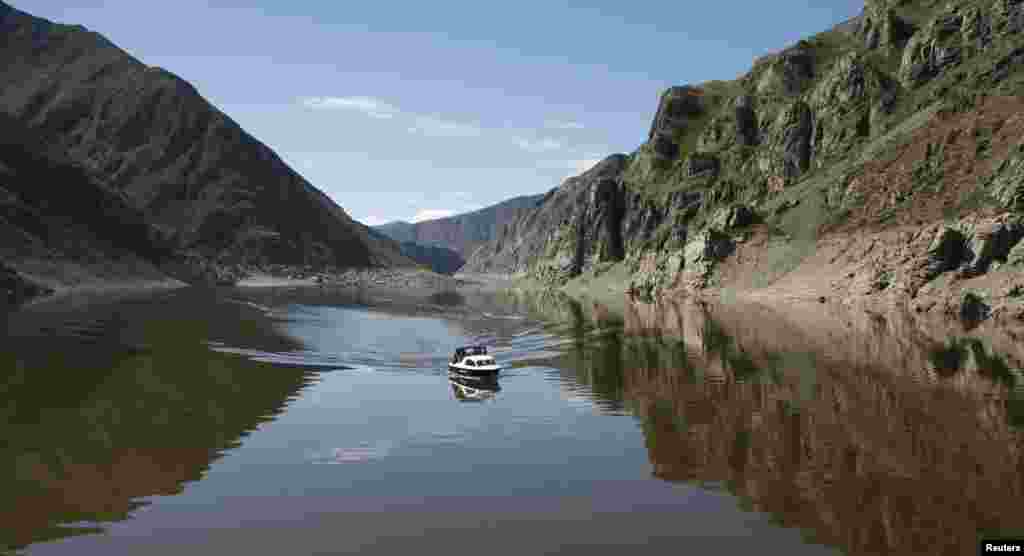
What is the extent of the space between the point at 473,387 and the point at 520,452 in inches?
853

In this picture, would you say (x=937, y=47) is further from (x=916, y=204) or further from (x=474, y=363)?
(x=474, y=363)

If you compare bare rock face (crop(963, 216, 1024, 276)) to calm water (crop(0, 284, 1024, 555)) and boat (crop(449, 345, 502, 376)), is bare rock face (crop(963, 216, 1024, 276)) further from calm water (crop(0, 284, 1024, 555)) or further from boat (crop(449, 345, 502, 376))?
boat (crop(449, 345, 502, 376))

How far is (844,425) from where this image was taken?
38.8 m

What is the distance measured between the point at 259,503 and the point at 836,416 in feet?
98.4

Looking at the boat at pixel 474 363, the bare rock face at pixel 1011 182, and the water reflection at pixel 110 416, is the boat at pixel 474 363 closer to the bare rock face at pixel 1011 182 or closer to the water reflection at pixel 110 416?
the water reflection at pixel 110 416

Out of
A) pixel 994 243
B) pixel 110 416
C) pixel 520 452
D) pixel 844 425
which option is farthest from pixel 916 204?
pixel 110 416

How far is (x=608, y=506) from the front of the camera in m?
27.5

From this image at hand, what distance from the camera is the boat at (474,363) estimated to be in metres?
59.3

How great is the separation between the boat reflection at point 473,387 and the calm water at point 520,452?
46cm

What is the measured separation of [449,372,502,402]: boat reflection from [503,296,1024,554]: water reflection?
6.83 meters

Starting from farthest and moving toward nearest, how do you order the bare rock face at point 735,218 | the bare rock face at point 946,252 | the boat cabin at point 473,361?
1. the bare rock face at point 735,218
2. the bare rock face at point 946,252
3. the boat cabin at point 473,361

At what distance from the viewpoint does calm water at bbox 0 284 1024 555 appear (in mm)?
24562

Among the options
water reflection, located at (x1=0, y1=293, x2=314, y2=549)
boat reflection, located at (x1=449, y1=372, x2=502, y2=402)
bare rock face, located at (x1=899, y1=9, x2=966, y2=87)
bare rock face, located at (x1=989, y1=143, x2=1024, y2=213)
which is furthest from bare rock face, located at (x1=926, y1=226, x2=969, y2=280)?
bare rock face, located at (x1=899, y1=9, x2=966, y2=87)

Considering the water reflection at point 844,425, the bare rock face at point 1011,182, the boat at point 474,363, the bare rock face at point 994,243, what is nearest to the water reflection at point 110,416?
the boat at point 474,363
